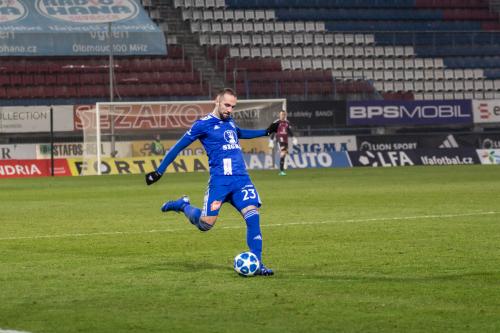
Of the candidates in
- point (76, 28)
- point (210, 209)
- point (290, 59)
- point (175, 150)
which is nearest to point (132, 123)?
point (76, 28)

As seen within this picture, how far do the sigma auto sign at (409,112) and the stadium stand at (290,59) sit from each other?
2229 mm

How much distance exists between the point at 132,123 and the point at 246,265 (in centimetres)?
3460

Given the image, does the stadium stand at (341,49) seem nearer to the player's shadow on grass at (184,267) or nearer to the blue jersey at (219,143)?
the player's shadow on grass at (184,267)

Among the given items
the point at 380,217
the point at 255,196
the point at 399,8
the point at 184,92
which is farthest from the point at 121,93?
the point at 255,196

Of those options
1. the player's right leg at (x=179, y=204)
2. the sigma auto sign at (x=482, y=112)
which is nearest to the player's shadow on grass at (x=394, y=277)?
the player's right leg at (x=179, y=204)

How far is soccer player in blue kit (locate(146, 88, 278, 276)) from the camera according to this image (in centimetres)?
1203

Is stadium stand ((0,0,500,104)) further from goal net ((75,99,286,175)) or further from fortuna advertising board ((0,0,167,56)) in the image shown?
goal net ((75,99,286,175))

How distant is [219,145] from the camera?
12383 mm

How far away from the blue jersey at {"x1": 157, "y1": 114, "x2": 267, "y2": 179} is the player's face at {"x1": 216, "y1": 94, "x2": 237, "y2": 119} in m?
0.20

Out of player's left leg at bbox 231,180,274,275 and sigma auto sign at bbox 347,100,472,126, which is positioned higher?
sigma auto sign at bbox 347,100,472,126

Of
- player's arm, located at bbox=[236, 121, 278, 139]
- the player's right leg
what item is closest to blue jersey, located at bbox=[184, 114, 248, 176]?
player's arm, located at bbox=[236, 121, 278, 139]

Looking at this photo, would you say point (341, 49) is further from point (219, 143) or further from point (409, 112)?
point (219, 143)

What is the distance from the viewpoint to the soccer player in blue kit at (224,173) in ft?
39.5

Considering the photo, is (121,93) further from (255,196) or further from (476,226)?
(255,196)
